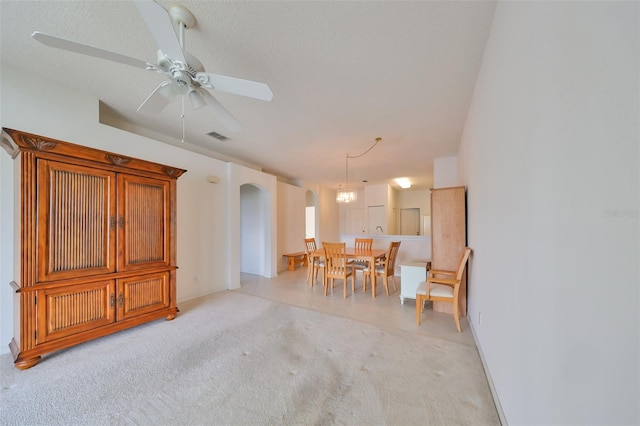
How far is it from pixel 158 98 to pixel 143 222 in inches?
62.8

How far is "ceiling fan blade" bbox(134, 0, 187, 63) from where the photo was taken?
1.24 m

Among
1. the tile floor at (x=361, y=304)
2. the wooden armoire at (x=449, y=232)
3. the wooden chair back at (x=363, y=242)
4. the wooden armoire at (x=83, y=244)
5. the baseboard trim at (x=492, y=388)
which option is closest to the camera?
the baseboard trim at (x=492, y=388)

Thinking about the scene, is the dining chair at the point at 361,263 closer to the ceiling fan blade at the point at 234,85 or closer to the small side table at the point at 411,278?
the small side table at the point at 411,278

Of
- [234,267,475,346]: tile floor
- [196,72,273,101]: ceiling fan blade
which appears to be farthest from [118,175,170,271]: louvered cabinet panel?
[234,267,475,346]: tile floor

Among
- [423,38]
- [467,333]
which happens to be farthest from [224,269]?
[423,38]

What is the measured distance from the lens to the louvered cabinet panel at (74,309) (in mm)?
2170

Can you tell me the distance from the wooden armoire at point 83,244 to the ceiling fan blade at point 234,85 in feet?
5.42

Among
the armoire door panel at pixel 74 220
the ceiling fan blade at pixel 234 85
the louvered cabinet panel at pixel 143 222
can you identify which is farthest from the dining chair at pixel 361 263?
the armoire door panel at pixel 74 220

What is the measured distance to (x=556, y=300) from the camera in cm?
84

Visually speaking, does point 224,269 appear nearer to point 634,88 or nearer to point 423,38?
point 423,38

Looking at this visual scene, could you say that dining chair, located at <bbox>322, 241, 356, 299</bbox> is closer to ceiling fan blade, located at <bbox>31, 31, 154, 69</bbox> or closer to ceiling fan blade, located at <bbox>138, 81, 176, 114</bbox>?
ceiling fan blade, located at <bbox>138, 81, 176, 114</bbox>

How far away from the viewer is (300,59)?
2.13 metres

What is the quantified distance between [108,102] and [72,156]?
1.10 meters

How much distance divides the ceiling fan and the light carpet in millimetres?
2271
